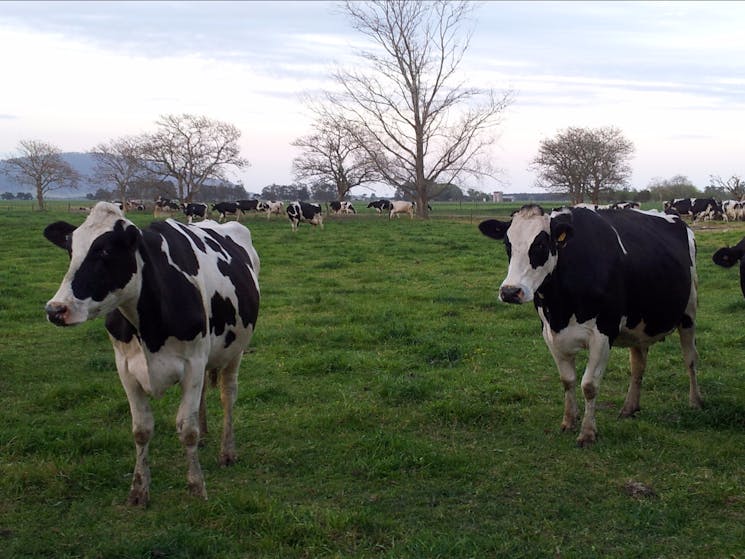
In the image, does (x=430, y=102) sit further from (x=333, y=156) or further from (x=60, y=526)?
(x=60, y=526)

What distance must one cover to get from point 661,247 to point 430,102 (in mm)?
40905

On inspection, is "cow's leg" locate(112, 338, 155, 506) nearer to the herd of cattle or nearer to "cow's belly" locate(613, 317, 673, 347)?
the herd of cattle

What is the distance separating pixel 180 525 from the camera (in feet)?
14.6

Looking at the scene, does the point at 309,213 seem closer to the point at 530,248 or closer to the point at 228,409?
the point at 228,409

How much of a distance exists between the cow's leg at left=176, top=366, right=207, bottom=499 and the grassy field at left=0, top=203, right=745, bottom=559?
135mm

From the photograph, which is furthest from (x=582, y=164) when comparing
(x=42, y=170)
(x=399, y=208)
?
(x=42, y=170)

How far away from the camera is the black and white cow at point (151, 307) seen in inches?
171

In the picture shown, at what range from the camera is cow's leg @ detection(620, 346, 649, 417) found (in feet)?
22.2

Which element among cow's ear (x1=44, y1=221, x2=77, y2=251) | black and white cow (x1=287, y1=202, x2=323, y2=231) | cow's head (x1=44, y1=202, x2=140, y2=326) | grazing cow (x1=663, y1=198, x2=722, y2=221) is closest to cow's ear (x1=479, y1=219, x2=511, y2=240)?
cow's head (x1=44, y1=202, x2=140, y2=326)

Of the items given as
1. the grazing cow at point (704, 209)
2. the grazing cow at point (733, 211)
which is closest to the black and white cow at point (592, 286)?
the grazing cow at point (704, 209)

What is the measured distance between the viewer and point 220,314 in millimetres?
5438

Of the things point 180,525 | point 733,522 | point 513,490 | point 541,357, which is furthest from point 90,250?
point 541,357

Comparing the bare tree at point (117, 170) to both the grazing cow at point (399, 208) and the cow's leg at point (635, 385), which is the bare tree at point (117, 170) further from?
the cow's leg at point (635, 385)

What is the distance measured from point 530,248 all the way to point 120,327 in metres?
3.12
